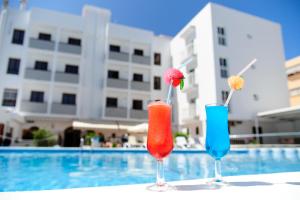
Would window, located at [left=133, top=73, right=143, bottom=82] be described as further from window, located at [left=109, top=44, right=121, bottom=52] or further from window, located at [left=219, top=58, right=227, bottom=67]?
window, located at [left=219, top=58, right=227, bottom=67]

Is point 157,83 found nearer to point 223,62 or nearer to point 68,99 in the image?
point 223,62

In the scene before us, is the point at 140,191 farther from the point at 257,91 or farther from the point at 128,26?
the point at 128,26

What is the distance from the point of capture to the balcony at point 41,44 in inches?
768

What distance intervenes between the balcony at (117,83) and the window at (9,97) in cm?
787

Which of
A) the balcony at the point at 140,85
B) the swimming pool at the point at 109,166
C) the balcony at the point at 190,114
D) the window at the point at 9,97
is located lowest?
the swimming pool at the point at 109,166

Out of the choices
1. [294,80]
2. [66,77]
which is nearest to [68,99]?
[66,77]

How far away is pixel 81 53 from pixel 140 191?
851 inches

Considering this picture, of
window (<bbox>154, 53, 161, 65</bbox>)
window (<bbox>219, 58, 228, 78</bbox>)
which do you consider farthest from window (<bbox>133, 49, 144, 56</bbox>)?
window (<bbox>219, 58, 228, 78</bbox>)

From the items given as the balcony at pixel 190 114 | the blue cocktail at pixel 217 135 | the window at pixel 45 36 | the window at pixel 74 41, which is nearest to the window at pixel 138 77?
the balcony at pixel 190 114

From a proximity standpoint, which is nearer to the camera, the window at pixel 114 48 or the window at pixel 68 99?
the window at pixel 68 99

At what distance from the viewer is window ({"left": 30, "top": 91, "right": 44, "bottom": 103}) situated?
19244 millimetres

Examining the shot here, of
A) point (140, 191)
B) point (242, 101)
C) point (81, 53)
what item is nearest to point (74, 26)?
point (81, 53)

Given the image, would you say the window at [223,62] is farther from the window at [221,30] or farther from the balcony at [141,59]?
the balcony at [141,59]

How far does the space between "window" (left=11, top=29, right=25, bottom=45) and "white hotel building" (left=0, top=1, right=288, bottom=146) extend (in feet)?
0.18
